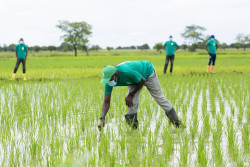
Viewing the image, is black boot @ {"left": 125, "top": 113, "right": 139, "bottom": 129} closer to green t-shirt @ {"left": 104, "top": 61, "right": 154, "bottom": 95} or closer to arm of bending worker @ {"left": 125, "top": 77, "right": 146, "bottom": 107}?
arm of bending worker @ {"left": 125, "top": 77, "right": 146, "bottom": 107}

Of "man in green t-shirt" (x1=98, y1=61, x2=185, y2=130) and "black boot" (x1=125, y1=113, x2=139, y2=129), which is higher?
"man in green t-shirt" (x1=98, y1=61, x2=185, y2=130)

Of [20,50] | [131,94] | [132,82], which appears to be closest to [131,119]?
[131,94]

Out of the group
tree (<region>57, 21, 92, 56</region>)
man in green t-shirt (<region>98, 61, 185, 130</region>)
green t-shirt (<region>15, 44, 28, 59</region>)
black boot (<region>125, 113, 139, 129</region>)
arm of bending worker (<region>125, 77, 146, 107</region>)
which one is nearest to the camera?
man in green t-shirt (<region>98, 61, 185, 130</region>)

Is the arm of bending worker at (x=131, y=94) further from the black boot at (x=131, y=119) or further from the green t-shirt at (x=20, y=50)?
the green t-shirt at (x=20, y=50)

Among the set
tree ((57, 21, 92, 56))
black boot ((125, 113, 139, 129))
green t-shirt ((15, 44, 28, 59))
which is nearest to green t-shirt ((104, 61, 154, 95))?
black boot ((125, 113, 139, 129))

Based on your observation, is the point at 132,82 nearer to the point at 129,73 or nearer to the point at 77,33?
the point at 129,73

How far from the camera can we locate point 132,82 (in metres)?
2.93

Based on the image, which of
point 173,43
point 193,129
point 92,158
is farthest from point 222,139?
point 173,43

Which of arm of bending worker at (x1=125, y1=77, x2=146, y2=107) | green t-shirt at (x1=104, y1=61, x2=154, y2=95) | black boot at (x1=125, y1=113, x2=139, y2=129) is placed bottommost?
black boot at (x1=125, y1=113, x2=139, y2=129)

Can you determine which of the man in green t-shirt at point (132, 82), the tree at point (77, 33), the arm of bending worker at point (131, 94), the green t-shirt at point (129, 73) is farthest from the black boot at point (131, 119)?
the tree at point (77, 33)

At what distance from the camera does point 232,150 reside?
2398 mm

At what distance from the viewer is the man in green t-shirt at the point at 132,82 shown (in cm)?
Result: 263

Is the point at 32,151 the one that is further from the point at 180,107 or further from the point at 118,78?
the point at 180,107

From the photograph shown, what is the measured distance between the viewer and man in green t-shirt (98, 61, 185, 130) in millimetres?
2629
